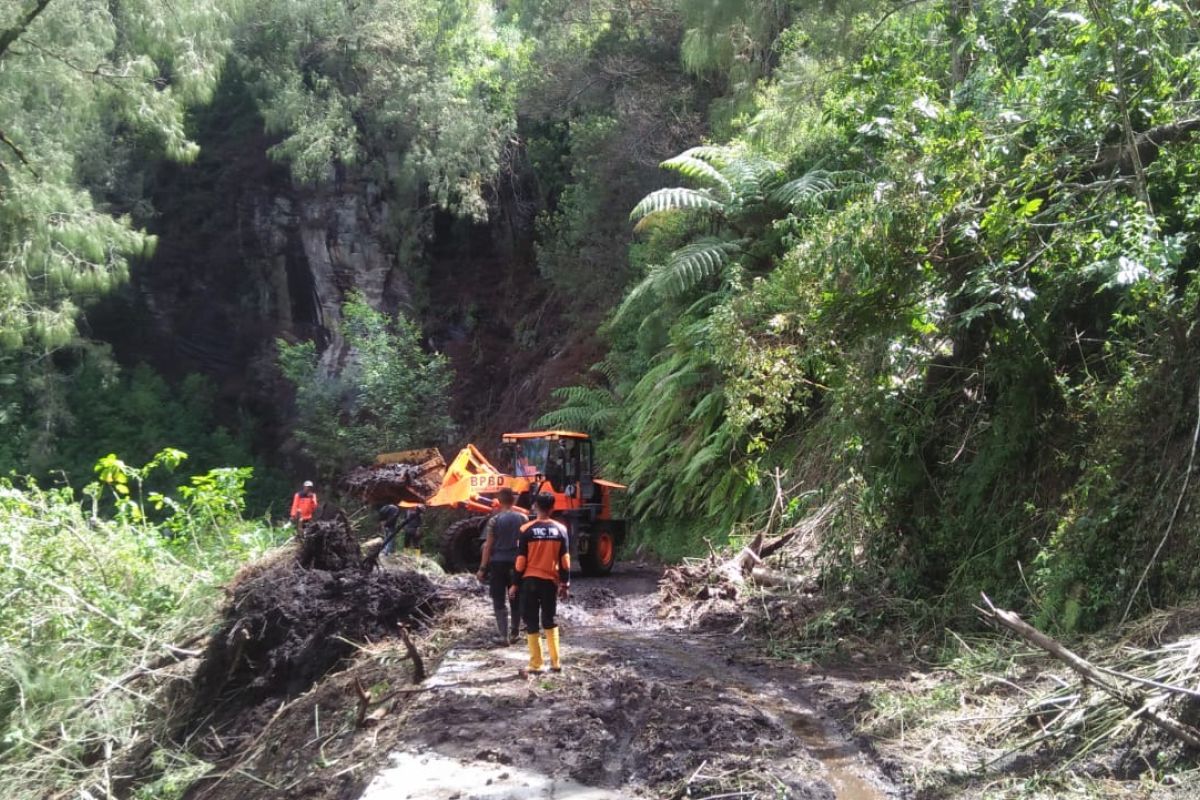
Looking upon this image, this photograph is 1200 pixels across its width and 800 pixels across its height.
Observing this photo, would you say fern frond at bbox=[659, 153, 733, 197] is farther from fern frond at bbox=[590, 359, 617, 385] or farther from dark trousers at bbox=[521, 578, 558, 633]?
dark trousers at bbox=[521, 578, 558, 633]

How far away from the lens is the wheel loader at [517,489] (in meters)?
15.7

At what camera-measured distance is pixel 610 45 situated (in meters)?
28.3

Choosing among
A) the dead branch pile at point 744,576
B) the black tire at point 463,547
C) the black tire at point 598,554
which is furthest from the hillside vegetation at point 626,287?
the black tire at point 463,547

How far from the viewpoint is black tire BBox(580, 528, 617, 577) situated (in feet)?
54.6

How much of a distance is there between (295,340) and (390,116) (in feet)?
27.0

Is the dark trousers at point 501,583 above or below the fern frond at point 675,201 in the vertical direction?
below

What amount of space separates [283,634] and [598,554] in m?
7.04

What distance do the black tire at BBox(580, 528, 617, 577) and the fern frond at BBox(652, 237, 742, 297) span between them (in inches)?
163

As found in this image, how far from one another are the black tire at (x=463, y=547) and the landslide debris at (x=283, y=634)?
14.7ft

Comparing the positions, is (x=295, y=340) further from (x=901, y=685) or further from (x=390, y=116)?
(x=901, y=685)

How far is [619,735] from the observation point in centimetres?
732

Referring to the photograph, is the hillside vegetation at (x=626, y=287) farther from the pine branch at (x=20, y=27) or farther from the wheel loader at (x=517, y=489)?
the wheel loader at (x=517, y=489)

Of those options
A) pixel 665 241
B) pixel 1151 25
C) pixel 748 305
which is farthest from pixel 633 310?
pixel 1151 25

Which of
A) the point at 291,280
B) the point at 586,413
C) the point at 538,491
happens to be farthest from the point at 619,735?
the point at 291,280
